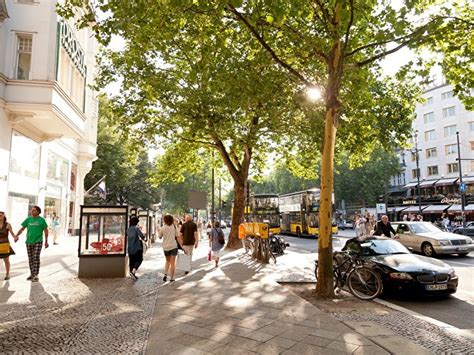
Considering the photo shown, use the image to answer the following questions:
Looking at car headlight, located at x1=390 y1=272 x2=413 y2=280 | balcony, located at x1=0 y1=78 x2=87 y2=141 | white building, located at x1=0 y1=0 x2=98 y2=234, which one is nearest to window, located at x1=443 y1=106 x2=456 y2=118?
white building, located at x1=0 y1=0 x2=98 y2=234

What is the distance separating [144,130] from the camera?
19.5 meters

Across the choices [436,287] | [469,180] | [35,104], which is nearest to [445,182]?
[469,180]

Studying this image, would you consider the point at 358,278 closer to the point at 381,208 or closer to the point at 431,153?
the point at 381,208

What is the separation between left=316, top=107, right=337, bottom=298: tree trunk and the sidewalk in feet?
2.98

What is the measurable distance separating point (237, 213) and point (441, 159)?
42661mm

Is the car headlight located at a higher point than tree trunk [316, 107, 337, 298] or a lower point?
lower

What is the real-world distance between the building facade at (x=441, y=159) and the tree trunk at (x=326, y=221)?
40.7 meters

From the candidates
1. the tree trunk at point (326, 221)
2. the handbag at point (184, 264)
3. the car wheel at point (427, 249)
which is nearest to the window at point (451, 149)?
the car wheel at point (427, 249)

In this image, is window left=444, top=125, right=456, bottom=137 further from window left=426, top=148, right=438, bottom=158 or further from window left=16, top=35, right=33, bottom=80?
window left=16, top=35, right=33, bottom=80

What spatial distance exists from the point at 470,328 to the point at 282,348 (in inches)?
137

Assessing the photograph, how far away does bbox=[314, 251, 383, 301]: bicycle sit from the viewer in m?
8.02

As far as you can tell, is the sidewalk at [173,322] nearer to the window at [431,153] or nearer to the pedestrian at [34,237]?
the pedestrian at [34,237]

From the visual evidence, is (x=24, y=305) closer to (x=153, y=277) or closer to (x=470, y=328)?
(x=153, y=277)

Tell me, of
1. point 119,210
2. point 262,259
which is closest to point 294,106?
point 262,259
